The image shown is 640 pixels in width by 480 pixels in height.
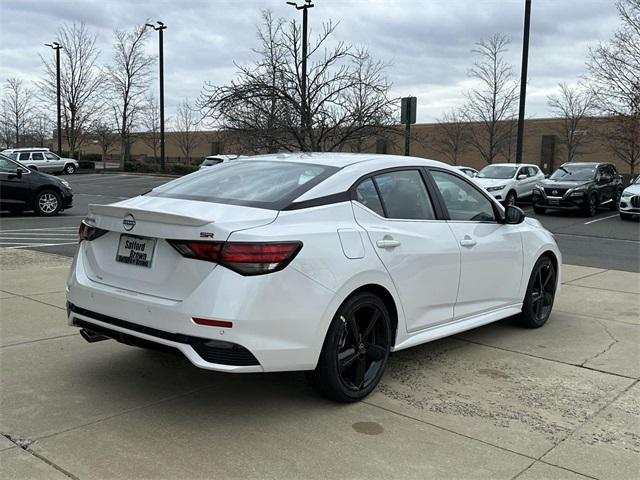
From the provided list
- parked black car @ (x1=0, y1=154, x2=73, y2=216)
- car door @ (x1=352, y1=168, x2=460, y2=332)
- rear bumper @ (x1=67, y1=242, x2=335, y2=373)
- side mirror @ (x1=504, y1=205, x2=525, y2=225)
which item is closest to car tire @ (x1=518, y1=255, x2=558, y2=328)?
side mirror @ (x1=504, y1=205, x2=525, y2=225)

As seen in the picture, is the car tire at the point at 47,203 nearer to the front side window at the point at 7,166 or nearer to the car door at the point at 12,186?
the car door at the point at 12,186

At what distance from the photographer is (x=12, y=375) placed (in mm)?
4527

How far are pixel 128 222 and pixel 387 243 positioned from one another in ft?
5.40

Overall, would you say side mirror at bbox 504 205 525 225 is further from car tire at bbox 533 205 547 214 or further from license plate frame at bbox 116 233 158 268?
car tire at bbox 533 205 547 214

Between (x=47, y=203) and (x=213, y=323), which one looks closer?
(x=213, y=323)

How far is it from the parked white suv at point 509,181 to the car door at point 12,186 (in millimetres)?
13500

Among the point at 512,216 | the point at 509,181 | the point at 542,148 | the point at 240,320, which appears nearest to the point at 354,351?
the point at 240,320

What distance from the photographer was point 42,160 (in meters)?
41.3

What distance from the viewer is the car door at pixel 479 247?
5.08 metres

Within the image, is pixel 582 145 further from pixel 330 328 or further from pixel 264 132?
pixel 330 328

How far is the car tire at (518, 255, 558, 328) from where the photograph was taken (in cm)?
608

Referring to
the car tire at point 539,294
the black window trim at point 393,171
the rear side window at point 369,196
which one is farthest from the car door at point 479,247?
the rear side window at point 369,196

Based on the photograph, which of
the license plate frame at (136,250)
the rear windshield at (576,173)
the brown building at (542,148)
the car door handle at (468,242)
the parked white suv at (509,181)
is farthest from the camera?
the brown building at (542,148)

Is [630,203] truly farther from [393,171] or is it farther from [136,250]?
[136,250]
